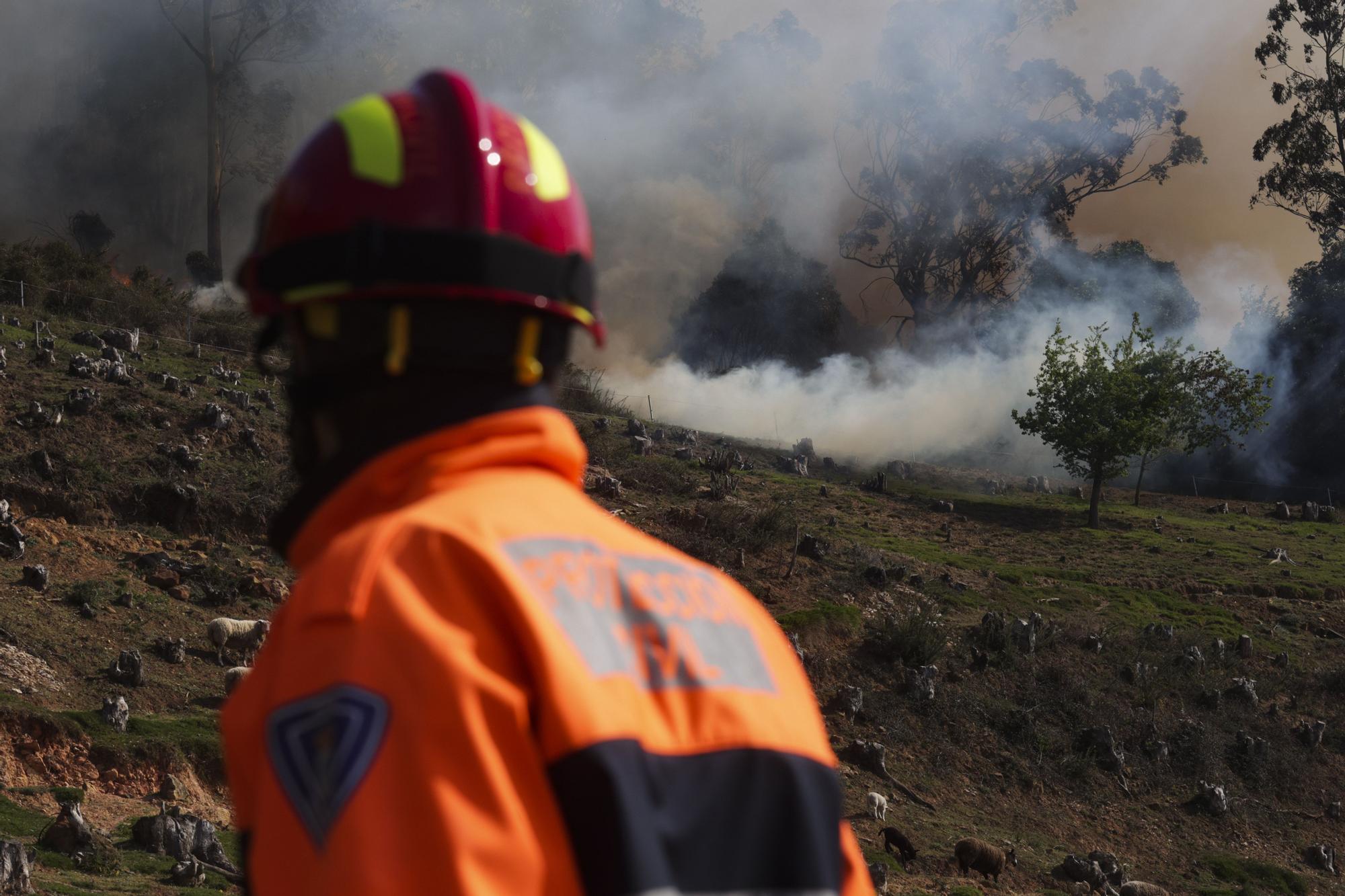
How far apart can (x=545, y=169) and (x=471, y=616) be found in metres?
0.68

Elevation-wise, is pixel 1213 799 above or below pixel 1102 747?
below

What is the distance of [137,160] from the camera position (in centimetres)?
5578

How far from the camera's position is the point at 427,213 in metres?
1.58

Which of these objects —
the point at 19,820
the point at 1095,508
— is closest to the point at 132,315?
the point at 1095,508

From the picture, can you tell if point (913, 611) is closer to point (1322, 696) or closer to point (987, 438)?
point (1322, 696)

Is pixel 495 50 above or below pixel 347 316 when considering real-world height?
above

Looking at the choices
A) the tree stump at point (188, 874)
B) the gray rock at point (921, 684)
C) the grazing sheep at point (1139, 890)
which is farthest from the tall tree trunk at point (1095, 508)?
the tree stump at point (188, 874)

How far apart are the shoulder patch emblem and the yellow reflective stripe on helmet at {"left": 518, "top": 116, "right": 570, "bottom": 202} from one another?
0.74 meters

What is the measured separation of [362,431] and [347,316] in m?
0.15

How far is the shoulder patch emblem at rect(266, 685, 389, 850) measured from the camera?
3.97 feet

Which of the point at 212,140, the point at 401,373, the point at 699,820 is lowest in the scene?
the point at 699,820

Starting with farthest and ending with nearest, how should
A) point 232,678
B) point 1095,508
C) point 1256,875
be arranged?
point 1095,508 < point 1256,875 < point 232,678

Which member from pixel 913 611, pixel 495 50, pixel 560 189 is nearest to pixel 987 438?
pixel 495 50

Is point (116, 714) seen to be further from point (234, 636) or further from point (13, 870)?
point (13, 870)
